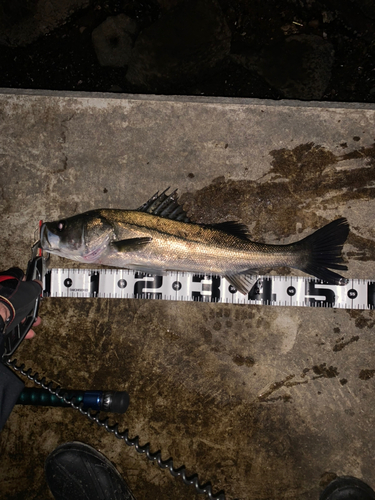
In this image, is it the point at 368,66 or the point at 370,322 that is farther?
the point at 368,66

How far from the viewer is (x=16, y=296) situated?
2908mm

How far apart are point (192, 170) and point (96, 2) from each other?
2777mm

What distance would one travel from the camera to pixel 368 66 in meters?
4.04

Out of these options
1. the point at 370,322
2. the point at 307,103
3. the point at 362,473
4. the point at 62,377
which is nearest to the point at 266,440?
the point at 362,473

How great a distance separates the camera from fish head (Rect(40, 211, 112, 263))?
3.00 metres

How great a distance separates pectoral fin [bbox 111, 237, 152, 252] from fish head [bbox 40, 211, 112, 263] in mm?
120

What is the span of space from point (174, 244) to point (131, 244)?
387 mm

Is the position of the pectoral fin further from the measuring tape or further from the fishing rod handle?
the fishing rod handle

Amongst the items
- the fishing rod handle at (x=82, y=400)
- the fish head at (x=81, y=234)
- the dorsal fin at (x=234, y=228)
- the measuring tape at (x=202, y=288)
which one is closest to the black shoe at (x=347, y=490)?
the measuring tape at (x=202, y=288)

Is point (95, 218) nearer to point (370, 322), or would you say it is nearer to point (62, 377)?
point (62, 377)

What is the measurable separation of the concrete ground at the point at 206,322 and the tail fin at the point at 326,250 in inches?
13.2

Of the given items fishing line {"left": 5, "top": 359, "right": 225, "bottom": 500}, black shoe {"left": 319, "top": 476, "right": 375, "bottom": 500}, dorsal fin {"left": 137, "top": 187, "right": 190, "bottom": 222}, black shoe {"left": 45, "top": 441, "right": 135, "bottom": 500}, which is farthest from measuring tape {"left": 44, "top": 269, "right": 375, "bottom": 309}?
black shoe {"left": 319, "top": 476, "right": 375, "bottom": 500}

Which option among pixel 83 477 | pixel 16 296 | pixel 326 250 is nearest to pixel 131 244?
pixel 16 296

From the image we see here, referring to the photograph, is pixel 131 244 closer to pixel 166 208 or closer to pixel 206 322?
pixel 166 208
